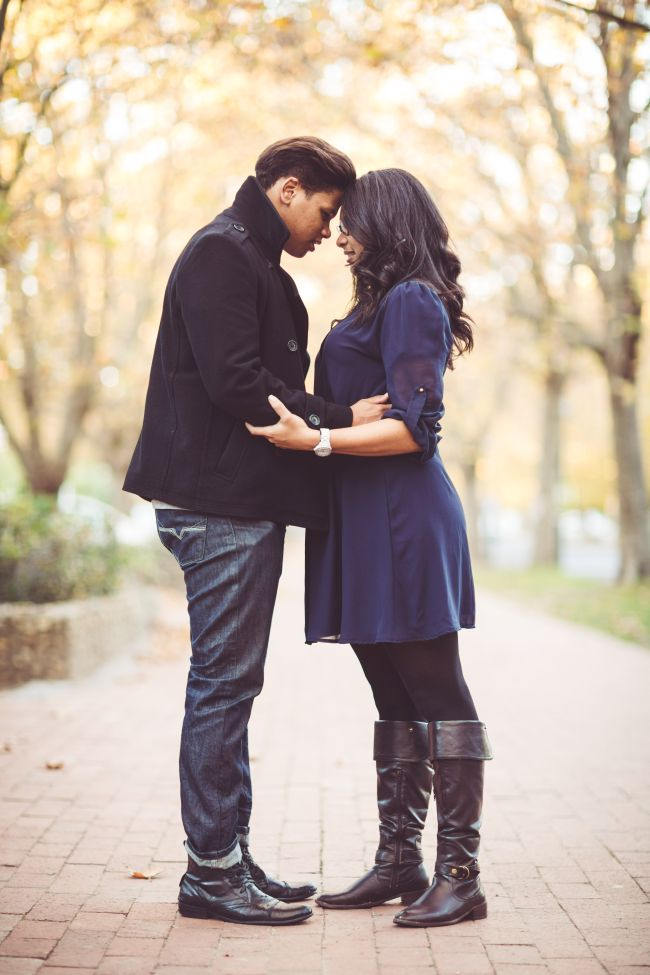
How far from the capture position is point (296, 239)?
3.39 m

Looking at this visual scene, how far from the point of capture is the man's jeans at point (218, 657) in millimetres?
3180

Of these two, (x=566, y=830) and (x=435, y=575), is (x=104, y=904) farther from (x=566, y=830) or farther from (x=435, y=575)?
(x=566, y=830)

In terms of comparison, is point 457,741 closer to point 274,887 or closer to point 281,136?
point 274,887

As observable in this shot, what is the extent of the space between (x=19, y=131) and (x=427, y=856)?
802cm

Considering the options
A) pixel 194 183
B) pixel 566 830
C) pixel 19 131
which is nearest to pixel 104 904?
pixel 566 830

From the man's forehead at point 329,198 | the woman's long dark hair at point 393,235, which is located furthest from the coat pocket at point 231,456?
the man's forehead at point 329,198

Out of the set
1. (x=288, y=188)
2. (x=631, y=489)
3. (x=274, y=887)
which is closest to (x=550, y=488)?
(x=631, y=489)

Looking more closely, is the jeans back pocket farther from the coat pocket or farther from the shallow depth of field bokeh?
the shallow depth of field bokeh

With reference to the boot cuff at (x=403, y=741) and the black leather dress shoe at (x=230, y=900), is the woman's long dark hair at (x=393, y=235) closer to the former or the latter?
the boot cuff at (x=403, y=741)

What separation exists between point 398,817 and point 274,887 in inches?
18.2

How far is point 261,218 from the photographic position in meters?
3.29

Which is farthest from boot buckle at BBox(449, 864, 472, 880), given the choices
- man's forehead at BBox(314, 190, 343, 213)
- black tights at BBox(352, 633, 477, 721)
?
man's forehead at BBox(314, 190, 343, 213)

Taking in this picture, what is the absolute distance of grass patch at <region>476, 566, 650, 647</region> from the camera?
11.9 m

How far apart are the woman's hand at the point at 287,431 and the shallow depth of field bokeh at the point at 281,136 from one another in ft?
14.2
